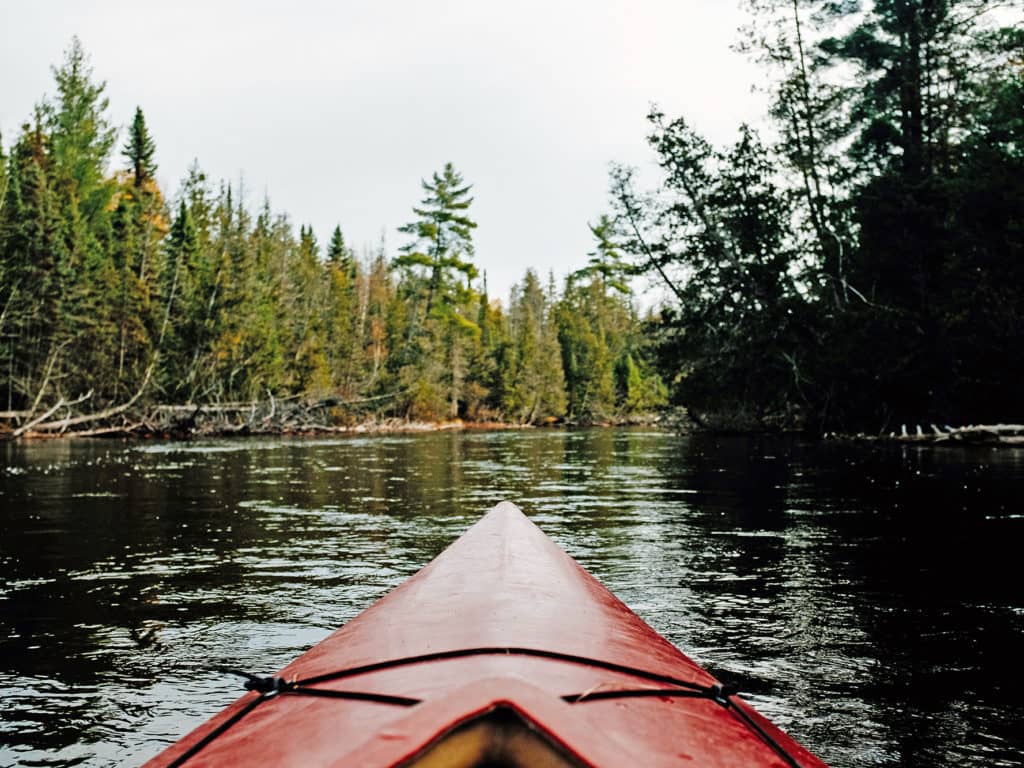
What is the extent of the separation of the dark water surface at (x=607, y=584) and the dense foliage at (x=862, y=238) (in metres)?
7.64

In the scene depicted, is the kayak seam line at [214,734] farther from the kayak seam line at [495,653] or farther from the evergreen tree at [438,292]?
the evergreen tree at [438,292]

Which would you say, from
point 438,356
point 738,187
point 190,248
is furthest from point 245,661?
point 438,356

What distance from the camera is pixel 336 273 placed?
177 feet

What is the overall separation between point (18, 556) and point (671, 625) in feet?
18.2

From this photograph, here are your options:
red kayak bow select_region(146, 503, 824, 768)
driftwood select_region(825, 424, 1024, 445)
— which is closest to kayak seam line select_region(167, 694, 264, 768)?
red kayak bow select_region(146, 503, 824, 768)

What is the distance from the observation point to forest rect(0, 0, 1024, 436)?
19.9 metres

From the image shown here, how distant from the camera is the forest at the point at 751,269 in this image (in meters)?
19.9

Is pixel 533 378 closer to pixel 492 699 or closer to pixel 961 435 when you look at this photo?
pixel 961 435

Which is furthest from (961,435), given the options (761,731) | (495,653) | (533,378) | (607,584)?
(533,378)

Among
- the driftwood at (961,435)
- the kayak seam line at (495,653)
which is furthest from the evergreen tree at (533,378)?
the kayak seam line at (495,653)

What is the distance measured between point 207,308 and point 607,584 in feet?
115

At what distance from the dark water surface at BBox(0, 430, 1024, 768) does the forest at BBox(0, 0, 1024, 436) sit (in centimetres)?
855

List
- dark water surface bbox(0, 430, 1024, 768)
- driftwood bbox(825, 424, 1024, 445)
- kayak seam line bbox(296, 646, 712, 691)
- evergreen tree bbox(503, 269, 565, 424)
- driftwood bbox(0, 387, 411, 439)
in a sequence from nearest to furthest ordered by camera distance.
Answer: kayak seam line bbox(296, 646, 712, 691), dark water surface bbox(0, 430, 1024, 768), driftwood bbox(825, 424, 1024, 445), driftwood bbox(0, 387, 411, 439), evergreen tree bbox(503, 269, 565, 424)

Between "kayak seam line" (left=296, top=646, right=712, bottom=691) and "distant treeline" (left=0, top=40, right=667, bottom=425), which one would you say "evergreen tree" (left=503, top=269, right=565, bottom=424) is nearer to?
"distant treeline" (left=0, top=40, right=667, bottom=425)
